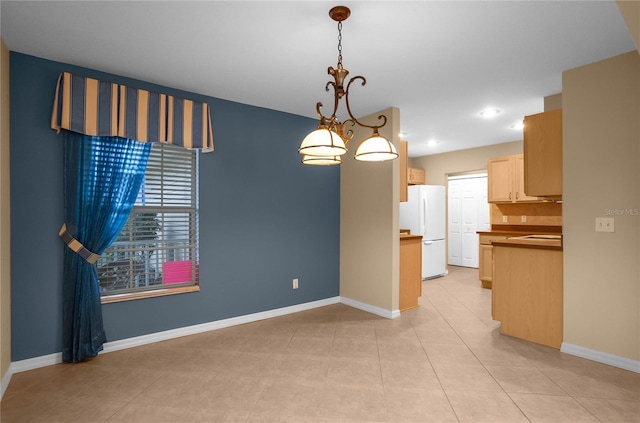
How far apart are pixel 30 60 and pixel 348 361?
3.56 metres

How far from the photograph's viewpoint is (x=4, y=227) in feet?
8.01

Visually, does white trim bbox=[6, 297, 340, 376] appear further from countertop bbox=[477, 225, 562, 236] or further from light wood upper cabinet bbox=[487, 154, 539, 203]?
light wood upper cabinet bbox=[487, 154, 539, 203]

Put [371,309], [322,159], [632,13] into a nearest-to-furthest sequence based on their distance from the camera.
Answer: [632,13], [322,159], [371,309]

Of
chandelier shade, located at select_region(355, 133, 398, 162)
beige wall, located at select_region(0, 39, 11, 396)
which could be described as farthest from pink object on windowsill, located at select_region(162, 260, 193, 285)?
chandelier shade, located at select_region(355, 133, 398, 162)

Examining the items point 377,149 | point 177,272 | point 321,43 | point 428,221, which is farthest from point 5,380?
point 428,221

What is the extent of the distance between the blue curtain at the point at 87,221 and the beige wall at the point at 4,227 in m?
0.35

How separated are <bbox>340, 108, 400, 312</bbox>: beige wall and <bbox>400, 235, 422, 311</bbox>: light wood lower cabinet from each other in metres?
0.18

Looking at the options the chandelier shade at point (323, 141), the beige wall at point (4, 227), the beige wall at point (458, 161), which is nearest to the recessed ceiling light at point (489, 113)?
the beige wall at point (458, 161)

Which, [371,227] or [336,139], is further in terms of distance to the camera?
[371,227]

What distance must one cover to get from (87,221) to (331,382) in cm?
240

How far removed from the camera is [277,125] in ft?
13.5

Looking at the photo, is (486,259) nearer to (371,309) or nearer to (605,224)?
(371,309)

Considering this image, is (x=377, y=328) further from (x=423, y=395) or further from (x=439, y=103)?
(x=439, y=103)

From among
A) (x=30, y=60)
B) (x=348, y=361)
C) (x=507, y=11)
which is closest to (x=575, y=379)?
(x=348, y=361)
